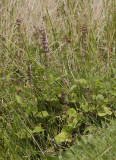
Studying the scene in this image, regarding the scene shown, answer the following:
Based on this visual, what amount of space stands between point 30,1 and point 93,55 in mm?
Answer: 1381

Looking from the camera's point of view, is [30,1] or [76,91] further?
[30,1]

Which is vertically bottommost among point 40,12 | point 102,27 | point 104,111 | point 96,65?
point 104,111

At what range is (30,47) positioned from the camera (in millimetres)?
2516

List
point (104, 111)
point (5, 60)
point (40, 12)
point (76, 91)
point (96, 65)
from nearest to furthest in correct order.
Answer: point (104, 111)
point (76, 91)
point (96, 65)
point (5, 60)
point (40, 12)

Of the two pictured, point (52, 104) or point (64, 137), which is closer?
point (64, 137)

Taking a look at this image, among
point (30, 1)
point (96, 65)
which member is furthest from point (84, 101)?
point (30, 1)

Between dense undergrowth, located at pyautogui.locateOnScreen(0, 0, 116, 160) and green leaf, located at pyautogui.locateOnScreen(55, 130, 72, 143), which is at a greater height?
dense undergrowth, located at pyautogui.locateOnScreen(0, 0, 116, 160)

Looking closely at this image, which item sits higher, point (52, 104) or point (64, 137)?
point (52, 104)

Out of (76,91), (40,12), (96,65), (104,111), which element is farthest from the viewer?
(40,12)

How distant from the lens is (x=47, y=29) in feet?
8.45

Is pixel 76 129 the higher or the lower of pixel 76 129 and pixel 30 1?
Answer: the lower

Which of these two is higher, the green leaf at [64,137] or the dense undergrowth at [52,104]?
the dense undergrowth at [52,104]

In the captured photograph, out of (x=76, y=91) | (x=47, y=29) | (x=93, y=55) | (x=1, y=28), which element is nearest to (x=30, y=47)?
(x=47, y=29)

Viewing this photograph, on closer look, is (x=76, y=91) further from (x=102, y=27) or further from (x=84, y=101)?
(x=102, y=27)
